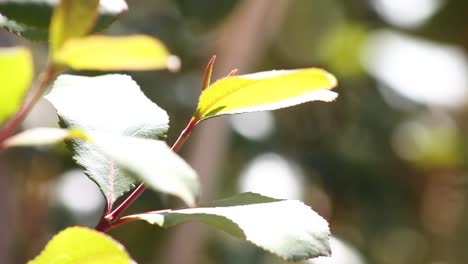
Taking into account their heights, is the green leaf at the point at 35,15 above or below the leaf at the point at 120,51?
below

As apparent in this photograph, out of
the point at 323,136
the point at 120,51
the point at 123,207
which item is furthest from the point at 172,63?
the point at 323,136

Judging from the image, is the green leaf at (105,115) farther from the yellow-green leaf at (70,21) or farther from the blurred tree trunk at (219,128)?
the blurred tree trunk at (219,128)

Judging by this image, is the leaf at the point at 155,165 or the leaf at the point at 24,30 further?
the leaf at the point at 24,30

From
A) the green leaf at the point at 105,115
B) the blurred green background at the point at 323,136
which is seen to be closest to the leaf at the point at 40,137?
the green leaf at the point at 105,115

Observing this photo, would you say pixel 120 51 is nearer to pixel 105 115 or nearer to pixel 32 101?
pixel 32 101

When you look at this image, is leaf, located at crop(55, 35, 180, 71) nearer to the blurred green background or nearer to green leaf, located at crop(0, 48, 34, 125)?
green leaf, located at crop(0, 48, 34, 125)

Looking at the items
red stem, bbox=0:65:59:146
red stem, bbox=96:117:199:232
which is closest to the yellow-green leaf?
red stem, bbox=0:65:59:146

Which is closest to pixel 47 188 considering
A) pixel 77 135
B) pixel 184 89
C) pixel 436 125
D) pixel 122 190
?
pixel 184 89
